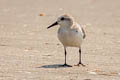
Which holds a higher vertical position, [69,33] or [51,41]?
[69,33]

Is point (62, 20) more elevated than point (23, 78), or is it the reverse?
point (62, 20)

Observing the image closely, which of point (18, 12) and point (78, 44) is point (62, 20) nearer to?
point (78, 44)

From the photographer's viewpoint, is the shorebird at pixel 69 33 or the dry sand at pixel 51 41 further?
the shorebird at pixel 69 33

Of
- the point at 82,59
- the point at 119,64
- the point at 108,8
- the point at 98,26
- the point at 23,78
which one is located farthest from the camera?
the point at 108,8

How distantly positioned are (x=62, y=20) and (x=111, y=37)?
327cm

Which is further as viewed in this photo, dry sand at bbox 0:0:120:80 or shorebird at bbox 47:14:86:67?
shorebird at bbox 47:14:86:67

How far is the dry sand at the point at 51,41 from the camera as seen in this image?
8.66 metres

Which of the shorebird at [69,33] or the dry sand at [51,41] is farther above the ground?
the shorebird at [69,33]

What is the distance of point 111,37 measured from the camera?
12695 mm

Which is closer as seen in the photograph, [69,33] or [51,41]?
[69,33]

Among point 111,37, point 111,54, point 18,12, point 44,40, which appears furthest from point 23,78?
point 18,12

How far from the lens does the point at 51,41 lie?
1205 centimetres

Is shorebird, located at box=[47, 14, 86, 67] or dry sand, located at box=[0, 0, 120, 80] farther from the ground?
shorebird, located at box=[47, 14, 86, 67]

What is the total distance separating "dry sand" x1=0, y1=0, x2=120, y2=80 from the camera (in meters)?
8.66
